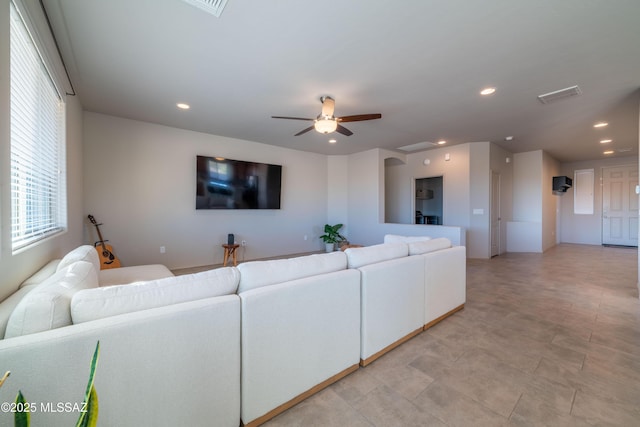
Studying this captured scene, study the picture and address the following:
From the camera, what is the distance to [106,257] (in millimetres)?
3627

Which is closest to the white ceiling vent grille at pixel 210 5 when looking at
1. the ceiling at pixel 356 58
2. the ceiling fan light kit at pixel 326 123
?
the ceiling at pixel 356 58

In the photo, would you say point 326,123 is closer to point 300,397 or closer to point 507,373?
point 300,397

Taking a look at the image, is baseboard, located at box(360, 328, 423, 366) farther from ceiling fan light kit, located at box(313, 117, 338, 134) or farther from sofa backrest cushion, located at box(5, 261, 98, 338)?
ceiling fan light kit, located at box(313, 117, 338, 134)

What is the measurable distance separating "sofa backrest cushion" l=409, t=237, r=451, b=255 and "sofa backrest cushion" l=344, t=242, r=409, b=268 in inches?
2.9

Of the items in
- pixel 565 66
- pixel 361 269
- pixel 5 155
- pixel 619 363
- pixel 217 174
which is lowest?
pixel 619 363

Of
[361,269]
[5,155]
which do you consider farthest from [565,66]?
[5,155]

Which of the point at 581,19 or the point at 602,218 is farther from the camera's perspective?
the point at 602,218

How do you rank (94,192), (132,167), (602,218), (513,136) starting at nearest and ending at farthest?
1. (94,192)
2. (132,167)
3. (513,136)
4. (602,218)

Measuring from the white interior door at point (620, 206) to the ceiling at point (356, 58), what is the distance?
4571 mm

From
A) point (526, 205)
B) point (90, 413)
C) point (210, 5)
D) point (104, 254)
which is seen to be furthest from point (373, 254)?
point (526, 205)

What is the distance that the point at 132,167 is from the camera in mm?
4109

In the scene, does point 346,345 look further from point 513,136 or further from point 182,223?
point 513,136

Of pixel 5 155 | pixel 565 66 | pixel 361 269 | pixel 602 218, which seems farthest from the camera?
pixel 602 218

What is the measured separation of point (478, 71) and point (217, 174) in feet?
13.8
